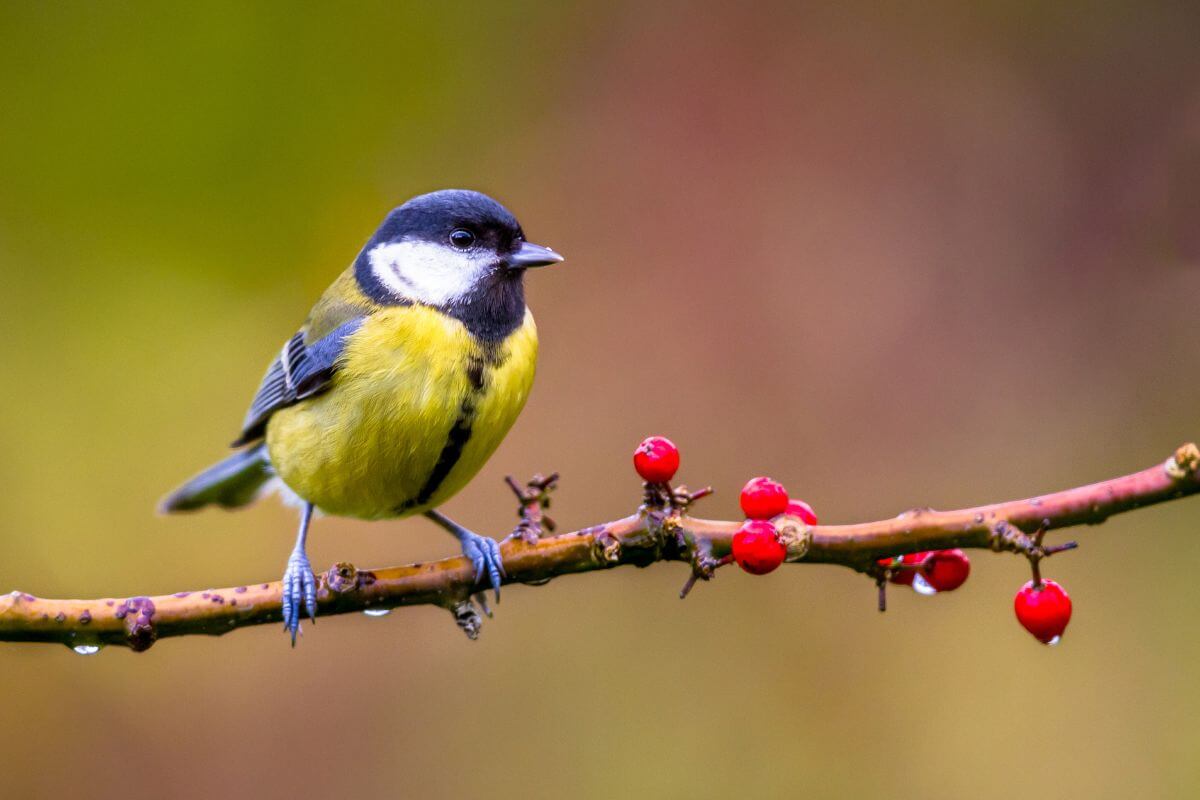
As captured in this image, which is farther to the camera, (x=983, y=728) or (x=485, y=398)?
(x=983, y=728)

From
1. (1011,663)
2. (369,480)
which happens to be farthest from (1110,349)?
(369,480)

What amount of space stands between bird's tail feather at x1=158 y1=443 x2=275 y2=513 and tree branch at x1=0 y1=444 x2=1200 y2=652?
115 centimetres

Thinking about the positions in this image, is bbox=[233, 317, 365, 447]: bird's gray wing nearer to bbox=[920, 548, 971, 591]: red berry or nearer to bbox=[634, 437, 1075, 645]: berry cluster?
bbox=[634, 437, 1075, 645]: berry cluster

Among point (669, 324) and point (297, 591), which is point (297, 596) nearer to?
point (297, 591)

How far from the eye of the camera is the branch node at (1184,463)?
3.72 feet

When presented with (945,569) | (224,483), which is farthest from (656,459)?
(224,483)

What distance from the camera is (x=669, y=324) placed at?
11.5ft

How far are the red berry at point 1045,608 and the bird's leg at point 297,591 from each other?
3.46 ft

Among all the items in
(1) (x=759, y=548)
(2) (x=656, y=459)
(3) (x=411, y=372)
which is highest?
(3) (x=411, y=372)

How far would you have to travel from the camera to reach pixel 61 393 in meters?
3.33

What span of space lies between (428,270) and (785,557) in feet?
4.15

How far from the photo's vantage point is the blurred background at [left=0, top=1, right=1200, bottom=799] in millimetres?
3043

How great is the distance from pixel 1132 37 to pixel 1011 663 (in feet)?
6.47

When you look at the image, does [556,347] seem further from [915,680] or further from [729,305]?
[915,680]
